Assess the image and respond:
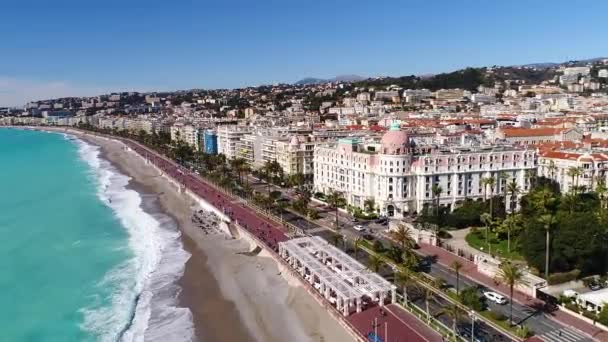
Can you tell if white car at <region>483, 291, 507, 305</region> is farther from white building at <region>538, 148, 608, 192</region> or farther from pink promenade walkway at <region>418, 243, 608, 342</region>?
white building at <region>538, 148, 608, 192</region>

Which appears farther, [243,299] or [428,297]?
[243,299]

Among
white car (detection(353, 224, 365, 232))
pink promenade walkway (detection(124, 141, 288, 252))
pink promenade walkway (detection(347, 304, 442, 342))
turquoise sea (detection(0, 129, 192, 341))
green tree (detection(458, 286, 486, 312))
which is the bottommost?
turquoise sea (detection(0, 129, 192, 341))

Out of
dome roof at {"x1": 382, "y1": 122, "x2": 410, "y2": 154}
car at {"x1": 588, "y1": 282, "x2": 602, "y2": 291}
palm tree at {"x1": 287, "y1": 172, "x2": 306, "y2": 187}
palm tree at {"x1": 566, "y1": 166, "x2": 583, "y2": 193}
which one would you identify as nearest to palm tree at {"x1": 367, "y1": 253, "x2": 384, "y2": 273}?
car at {"x1": 588, "y1": 282, "x2": 602, "y2": 291}

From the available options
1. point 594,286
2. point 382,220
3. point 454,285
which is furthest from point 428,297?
point 382,220

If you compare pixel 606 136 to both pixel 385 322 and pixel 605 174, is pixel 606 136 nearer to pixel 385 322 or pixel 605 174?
pixel 605 174

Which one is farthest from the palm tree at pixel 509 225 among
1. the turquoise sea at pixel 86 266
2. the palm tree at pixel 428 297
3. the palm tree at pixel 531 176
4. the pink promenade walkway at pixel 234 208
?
the turquoise sea at pixel 86 266

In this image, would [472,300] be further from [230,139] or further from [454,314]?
[230,139]

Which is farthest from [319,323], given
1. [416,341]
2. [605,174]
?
[605,174]

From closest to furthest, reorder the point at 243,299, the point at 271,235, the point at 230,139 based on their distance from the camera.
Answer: the point at 243,299 < the point at 271,235 < the point at 230,139

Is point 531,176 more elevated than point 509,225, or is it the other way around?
point 531,176
